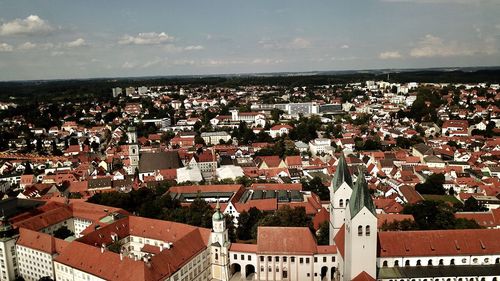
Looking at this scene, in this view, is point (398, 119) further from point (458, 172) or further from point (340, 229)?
point (340, 229)

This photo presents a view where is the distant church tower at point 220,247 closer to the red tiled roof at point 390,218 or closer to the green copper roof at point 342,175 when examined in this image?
the green copper roof at point 342,175

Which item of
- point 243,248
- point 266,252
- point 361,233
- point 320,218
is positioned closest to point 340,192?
point 361,233

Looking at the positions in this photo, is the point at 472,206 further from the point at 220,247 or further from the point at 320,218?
the point at 220,247

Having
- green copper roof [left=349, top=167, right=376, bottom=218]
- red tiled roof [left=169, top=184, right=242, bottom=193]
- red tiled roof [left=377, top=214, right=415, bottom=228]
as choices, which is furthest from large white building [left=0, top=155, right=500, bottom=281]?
red tiled roof [left=169, top=184, right=242, bottom=193]

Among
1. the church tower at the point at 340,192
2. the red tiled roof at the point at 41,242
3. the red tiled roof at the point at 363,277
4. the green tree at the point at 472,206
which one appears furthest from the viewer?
the green tree at the point at 472,206

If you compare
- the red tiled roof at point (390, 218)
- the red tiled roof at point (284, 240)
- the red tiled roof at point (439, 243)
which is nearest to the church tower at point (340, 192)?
the red tiled roof at point (284, 240)

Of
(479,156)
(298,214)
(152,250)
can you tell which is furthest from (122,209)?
(479,156)
